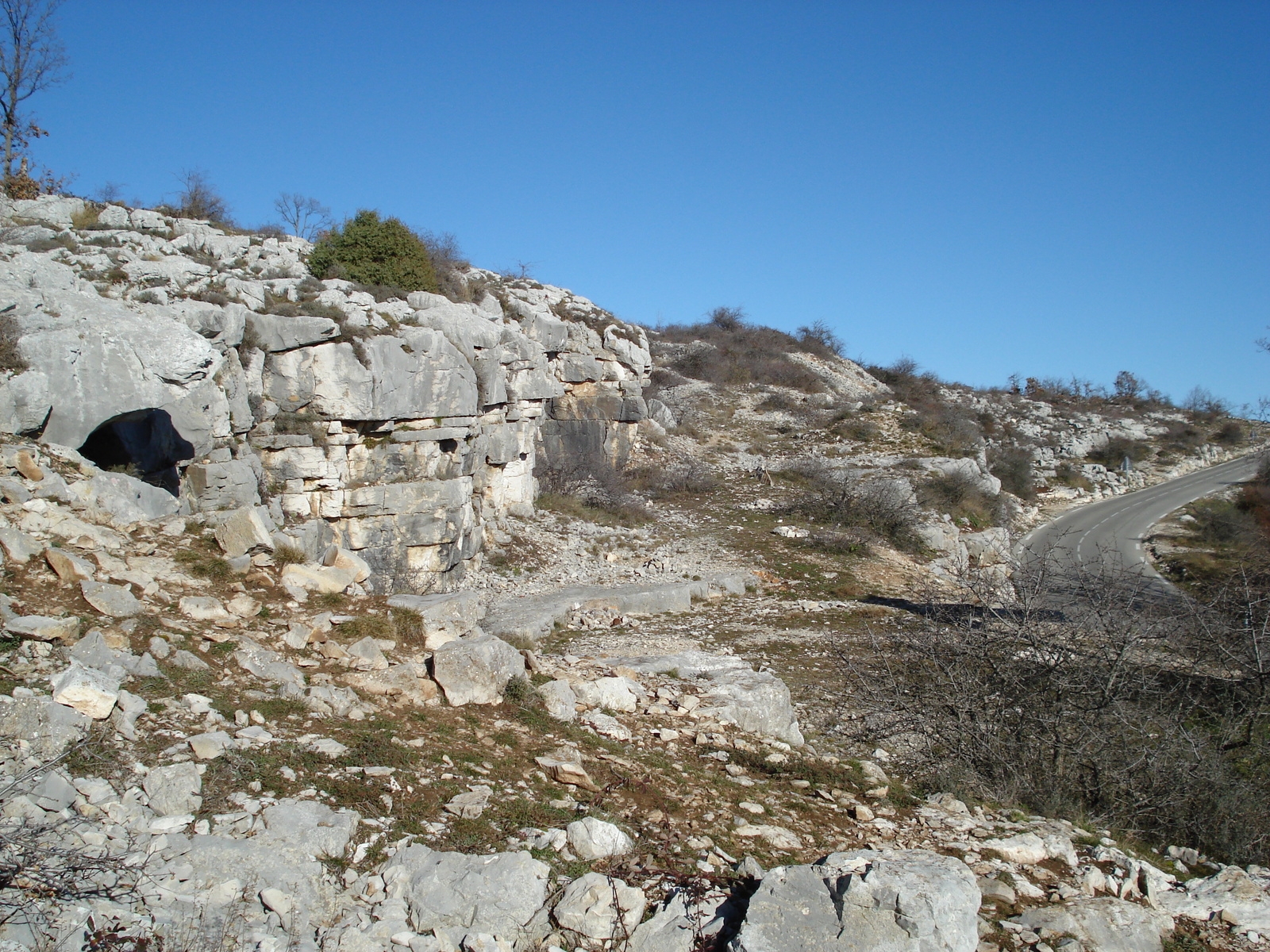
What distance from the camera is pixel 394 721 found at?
4.84 m

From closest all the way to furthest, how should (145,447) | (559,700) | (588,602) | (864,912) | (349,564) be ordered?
(864,912) → (559,700) → (349,564) → (145,447) → (588,602)

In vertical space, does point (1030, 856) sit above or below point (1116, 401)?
below

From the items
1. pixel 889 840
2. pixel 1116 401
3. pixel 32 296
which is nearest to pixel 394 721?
pixel 889 840

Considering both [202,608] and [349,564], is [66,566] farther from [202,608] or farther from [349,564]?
[349,564]

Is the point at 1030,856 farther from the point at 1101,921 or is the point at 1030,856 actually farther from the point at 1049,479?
the point at 1049,479

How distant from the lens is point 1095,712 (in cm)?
587

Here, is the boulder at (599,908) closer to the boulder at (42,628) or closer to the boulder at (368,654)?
the boulder at (368,654)

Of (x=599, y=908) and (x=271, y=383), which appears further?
(x=271, y=383)

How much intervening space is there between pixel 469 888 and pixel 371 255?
14.0m

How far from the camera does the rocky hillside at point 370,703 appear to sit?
314cm

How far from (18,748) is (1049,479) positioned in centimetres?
3854

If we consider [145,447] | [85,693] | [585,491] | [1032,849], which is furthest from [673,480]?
[85,693]

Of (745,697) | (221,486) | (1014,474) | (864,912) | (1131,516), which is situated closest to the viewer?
→ (864,912)

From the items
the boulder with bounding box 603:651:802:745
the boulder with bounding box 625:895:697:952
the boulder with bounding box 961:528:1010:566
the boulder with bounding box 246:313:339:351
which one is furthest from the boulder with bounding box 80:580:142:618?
the boulder with bounding box 961:528:1010:566
